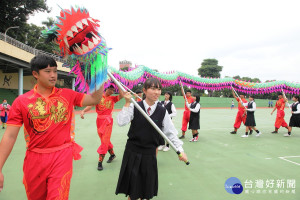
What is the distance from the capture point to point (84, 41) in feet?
5.55

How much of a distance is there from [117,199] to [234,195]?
1.82 meters

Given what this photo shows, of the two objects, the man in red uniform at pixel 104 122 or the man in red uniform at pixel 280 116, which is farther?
the man in red uniform at pixel 280 116

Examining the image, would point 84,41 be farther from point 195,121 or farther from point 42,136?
point 195,121

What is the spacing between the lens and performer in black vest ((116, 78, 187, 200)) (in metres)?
2.19

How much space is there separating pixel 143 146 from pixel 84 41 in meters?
1.28

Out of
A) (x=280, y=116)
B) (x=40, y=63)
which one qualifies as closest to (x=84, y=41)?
(x=40, y=63)

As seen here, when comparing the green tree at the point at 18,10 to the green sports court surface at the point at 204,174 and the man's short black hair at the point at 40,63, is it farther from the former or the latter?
the man's short black hair at the point at 40,63

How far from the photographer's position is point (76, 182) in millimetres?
3416

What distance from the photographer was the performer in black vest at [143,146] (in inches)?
86.4

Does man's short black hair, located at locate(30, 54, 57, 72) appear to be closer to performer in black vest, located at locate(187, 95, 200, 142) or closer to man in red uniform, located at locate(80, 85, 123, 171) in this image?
man in red uniform, located at locate(80, 85, 123, 171)

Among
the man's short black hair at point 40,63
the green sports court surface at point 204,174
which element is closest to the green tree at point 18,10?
the green sports court surface at point 204,174

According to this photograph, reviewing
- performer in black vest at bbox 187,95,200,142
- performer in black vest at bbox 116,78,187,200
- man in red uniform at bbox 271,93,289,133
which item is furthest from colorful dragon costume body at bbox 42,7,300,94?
man in red uniform at bbox 271,93,289,133

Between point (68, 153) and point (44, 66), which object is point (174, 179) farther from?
point (44, 66)

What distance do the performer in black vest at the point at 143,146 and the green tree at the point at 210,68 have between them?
49236mm
